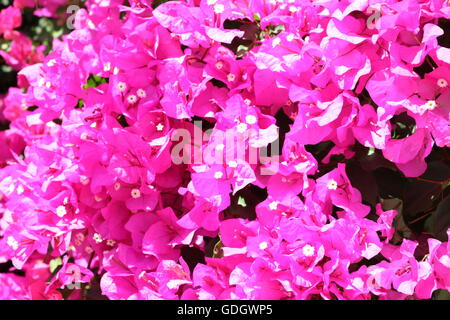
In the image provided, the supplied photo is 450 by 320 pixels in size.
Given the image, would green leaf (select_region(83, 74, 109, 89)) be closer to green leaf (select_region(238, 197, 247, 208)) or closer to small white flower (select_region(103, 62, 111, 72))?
small white flower (select_region(103, 62, 111, 72))

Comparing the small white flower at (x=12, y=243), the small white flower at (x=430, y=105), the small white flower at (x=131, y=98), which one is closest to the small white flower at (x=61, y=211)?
the small white flower at (x=12, y=243)

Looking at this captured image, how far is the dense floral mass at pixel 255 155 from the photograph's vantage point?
941 mm

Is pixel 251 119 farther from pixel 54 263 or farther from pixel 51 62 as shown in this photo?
pixel 54 263

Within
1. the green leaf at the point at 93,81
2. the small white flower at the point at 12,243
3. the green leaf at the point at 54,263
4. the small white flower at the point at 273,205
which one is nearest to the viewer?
the small white flower at the point at 273,205

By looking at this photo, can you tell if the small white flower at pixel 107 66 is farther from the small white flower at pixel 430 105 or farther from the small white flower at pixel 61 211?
the small white flower at pixel 430 105

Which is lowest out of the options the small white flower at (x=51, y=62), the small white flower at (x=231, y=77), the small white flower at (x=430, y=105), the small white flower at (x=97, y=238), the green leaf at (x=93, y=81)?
the small white flower at (x=97, y=238)

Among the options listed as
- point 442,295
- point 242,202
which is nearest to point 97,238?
point 242,202

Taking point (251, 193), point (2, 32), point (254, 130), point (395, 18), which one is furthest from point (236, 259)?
point (2, 32)

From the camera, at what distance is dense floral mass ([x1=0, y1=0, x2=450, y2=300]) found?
94cm

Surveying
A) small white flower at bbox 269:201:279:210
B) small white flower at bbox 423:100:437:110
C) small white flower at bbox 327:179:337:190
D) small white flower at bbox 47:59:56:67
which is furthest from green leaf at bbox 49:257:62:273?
small white flower at bbox 423:100:437:110

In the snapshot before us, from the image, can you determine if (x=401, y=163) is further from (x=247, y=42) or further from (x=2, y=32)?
(x=2, y=32)

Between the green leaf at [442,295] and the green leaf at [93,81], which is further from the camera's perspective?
the green leaf at [93,81]

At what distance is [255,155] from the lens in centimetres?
101

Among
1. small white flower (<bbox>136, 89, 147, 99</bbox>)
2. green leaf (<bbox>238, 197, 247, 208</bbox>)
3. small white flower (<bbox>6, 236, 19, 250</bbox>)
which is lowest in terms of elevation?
small white flower (<bbox>6, 236, 19, 250</bbox>)
